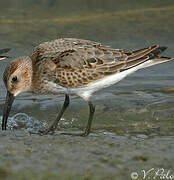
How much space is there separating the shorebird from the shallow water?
2.26 ft

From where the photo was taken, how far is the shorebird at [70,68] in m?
7.27

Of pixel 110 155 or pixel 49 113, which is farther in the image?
pixel 49 113

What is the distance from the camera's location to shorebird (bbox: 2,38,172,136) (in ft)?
23.9

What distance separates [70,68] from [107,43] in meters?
5.58

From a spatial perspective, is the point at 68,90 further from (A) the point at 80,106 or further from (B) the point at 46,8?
(B) the point at 46,8

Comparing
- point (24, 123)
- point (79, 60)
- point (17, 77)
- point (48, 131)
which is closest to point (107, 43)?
point (24, 123)

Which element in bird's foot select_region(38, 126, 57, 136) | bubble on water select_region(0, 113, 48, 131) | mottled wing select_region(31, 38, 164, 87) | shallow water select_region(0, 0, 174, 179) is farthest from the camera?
shallow water select_region(0, 0, 174, 179)

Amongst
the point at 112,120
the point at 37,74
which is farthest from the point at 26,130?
the point at 112,120

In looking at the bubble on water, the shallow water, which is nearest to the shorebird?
the bubble on water

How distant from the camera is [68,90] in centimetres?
735

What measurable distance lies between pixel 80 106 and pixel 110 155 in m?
3.02

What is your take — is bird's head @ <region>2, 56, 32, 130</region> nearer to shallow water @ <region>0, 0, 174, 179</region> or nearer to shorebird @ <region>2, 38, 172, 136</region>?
shorebird @ <region>2, 38, 172, 136</region>

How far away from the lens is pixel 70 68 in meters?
7.29

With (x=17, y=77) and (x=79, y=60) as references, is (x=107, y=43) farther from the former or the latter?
(x=17, y=77)
